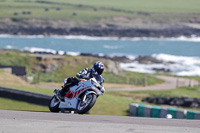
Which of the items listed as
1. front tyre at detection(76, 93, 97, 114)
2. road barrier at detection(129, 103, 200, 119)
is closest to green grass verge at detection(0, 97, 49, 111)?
road barrier at detection(129, 103, 200, 119)

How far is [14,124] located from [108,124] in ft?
7.46

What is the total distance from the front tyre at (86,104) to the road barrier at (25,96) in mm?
10479

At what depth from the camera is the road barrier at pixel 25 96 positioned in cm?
2581

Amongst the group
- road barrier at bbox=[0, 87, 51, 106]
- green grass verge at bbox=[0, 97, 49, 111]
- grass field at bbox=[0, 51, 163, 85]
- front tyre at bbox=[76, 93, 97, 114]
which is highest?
front tyre at bbox=[76, 93, 97, 114]

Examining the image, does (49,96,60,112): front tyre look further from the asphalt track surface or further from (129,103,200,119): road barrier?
(129,103,200,119): road barrier

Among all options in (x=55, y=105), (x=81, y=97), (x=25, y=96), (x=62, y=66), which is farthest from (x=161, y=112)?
(x=62, y=66)

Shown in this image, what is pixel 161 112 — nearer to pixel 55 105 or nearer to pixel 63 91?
pixel 55 105

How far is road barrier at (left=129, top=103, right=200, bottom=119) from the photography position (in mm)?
24447

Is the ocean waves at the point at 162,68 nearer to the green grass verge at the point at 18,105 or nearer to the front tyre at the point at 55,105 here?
the green grass verge at the point at 18,105

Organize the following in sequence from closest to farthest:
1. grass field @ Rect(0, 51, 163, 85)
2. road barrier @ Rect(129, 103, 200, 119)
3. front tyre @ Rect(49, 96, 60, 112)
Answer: front tyre @ Rect(49, 96, 60, 112) → road barrier @ Rect(129, 103, 200, 119) → grass field @ Rect(0, 51, 163, 85)

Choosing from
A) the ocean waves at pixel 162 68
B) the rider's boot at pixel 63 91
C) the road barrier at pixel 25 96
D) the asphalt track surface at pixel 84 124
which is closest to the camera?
the asphalt track surface at pixel 84 124

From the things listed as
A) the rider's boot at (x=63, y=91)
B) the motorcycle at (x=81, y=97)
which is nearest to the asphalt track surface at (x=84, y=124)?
the motorcycle at (x=81, y=97)

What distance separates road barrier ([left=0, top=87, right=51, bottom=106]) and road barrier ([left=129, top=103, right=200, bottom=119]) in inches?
180

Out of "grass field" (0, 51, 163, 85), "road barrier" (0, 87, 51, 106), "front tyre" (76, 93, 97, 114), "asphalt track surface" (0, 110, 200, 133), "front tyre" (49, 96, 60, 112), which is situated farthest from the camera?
"grass field" (0, 51, 163, 85)
